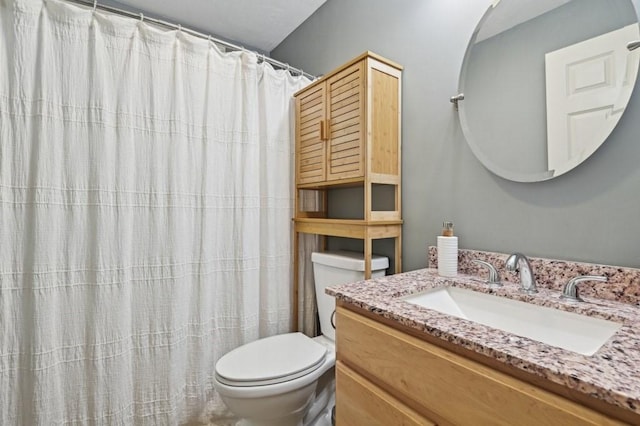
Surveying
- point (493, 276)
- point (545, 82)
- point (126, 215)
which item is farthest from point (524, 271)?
point (126, 215)

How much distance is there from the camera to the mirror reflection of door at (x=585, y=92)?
0.84m

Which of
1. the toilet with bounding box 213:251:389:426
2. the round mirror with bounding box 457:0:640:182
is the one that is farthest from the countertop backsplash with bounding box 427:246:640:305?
the toilet with bounding box 213:251:389:426

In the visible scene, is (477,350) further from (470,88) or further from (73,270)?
(73,270)

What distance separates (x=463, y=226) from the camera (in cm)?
120

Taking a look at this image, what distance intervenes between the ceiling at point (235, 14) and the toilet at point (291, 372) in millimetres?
1661

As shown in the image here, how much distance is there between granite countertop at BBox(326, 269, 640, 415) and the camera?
0.45m

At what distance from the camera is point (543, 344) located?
58 cm

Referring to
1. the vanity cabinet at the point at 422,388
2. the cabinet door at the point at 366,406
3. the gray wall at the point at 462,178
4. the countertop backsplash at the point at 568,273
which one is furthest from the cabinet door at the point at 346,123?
the cabinet door at the point at 366,406

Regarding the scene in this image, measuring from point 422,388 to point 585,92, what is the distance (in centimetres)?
99

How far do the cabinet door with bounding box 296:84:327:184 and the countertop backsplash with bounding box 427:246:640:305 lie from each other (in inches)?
32.3

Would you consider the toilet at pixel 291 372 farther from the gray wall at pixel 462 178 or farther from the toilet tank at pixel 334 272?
the gray wall at pixel 462 178

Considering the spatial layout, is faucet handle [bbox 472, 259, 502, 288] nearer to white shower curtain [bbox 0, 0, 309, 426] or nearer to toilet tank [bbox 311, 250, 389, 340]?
toilet tank [bbox 311, 250, 389, 340]

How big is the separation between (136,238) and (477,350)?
1.43m

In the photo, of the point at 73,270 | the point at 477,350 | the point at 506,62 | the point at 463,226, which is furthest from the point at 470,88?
the point at 73,270
